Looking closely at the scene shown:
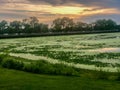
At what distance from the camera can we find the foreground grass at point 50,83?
1221cm

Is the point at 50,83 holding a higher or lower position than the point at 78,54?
higher

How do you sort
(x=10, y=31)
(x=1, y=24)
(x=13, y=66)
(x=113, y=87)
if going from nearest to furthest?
(x=113, y=87)
(x=13, y=66)
(x=10, y=31)
(x=1, y=24)

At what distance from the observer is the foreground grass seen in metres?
12.2

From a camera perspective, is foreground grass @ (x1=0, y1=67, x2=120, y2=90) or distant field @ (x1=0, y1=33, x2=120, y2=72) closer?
foreground grass @ (x1=0, y1=67, x2=120, y2=90)

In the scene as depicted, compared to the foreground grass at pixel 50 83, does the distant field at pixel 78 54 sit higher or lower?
lower

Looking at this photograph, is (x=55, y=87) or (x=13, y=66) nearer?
(x=55, y=87)

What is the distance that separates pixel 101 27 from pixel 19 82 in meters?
128

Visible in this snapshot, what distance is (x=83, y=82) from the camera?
516 inches

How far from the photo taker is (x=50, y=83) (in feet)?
42.7

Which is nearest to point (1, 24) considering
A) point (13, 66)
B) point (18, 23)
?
point (18, 23)

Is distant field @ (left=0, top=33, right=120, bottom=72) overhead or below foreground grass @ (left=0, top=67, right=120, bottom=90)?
below

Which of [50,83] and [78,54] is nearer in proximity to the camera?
[50,83]

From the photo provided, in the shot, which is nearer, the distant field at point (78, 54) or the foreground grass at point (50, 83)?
the foreground grass at point (50, 83)

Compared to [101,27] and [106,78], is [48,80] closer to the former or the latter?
[106,78]
